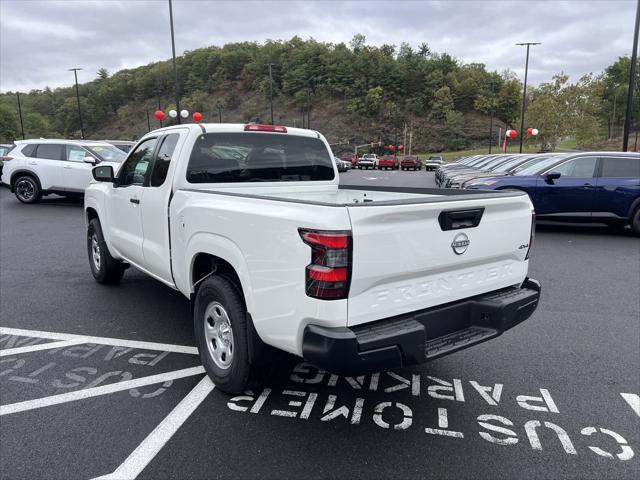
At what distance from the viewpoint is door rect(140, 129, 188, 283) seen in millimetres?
3990

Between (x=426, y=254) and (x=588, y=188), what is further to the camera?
(x=588, y=188)

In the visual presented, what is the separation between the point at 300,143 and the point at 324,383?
2.21 meters

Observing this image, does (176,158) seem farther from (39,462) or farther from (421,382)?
(421,382)

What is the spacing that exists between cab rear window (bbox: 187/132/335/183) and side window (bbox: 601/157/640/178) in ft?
24.3

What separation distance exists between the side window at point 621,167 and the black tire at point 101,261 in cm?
905

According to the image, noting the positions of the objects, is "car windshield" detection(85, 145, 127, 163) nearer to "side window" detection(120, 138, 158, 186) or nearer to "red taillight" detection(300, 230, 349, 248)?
"side window" detection(120, 138, 158, 186)

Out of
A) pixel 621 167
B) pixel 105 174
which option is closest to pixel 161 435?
pixel 105 174

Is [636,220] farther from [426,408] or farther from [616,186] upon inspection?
[426,408]

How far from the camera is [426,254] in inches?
108

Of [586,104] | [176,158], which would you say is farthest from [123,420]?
[586,104]

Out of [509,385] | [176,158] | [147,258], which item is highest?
[176,158]

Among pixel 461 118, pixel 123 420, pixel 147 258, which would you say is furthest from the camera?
pixel 461 118

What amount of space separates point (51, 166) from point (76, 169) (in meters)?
0.86

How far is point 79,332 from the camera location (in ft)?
14.8
